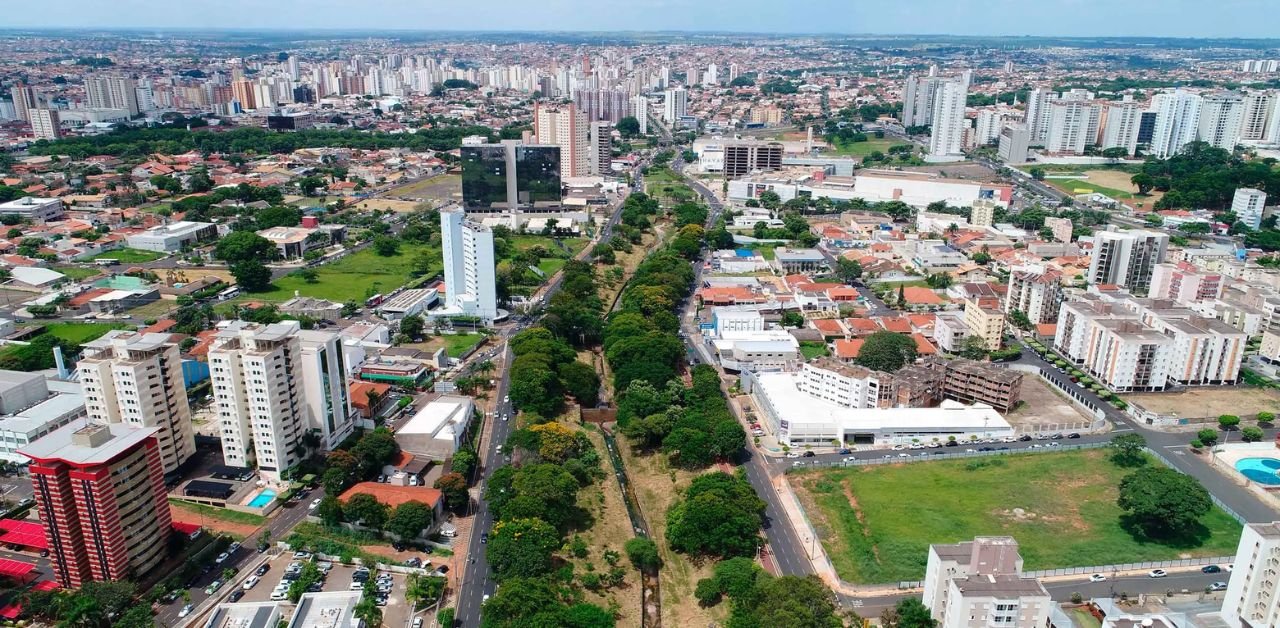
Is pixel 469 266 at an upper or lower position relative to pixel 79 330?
upper

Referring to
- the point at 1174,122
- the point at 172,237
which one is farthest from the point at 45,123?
the point at 1174,122

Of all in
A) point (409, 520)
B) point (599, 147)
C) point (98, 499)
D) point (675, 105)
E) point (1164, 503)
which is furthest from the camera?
point (675, 105)

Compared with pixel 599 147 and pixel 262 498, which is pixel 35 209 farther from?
pixel 262 498

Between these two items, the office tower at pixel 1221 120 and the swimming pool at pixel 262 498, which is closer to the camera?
the swimming pool at pixel 262 498

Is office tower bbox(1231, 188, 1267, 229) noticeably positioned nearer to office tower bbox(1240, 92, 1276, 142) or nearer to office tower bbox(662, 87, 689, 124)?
office tower bbox(1240, 92, 1276, 142)

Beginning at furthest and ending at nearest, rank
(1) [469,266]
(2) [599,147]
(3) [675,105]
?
(3) [675,105]
(2) [599,147]
(1) [469,266]

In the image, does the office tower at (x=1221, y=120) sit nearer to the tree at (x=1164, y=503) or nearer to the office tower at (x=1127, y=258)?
the office tower at (x=1127, y=258)

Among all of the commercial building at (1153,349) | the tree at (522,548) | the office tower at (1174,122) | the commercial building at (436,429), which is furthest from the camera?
the office tower at (1174,122)

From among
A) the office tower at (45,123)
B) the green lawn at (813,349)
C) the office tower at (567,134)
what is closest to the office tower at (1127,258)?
Result: the green lawn at (813,349)
